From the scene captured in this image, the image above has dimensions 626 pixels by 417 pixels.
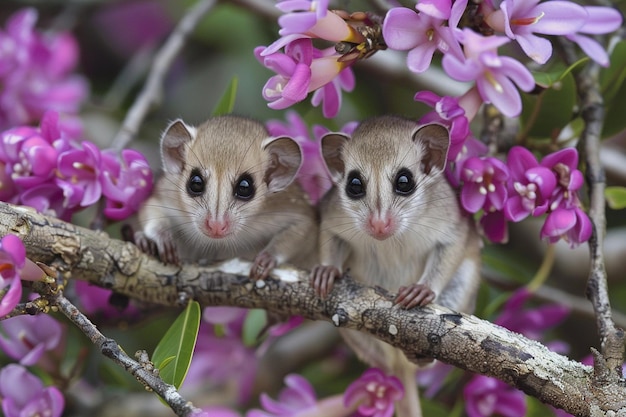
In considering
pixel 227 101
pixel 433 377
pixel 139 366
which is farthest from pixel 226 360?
pixel 139 366

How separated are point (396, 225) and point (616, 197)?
749 millimetres

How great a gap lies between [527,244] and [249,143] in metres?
1.74

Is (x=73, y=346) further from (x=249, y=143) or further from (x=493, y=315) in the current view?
(x=493, y=315)

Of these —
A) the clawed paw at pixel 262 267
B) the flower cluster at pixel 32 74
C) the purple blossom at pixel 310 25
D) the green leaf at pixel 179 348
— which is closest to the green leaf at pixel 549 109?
the purple blossom at pixel 310 25

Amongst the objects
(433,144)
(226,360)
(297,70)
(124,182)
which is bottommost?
(226,360)

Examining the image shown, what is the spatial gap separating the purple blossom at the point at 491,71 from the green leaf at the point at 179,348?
39.2 inches

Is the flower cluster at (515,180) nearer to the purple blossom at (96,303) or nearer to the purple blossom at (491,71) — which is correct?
the purple blossom at (491,71)

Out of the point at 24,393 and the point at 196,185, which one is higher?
the point at 196,185

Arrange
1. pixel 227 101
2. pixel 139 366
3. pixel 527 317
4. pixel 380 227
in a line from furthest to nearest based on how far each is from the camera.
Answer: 1. pixel 527 317
2. pixel 227 101
3. pixel 380 227
4. pixel 139 366

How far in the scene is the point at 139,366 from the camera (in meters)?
2.00

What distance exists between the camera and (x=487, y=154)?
8.54ft

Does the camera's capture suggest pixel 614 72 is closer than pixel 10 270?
No

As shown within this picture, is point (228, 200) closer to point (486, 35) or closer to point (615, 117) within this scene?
point (486, 35)

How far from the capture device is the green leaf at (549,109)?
263 cm
